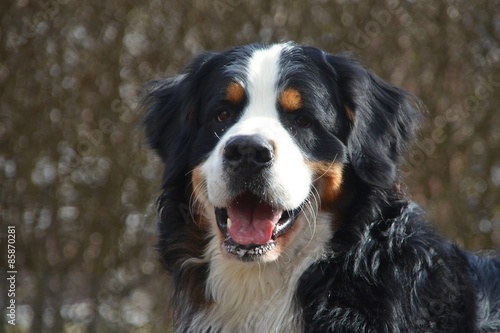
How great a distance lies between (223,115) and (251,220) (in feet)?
1.80

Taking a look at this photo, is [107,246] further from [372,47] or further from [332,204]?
[332,204]

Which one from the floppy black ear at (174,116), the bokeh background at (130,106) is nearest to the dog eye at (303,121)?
the floppy black ear at (174,116)

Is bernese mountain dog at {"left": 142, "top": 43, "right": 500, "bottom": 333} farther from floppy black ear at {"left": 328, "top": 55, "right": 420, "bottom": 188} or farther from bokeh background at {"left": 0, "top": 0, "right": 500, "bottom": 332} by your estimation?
bokeh background at {"left": 0, "top": 0, "right": 500, "bottom": 332}

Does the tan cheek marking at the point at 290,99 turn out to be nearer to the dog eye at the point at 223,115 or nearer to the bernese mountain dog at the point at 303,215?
the bernese mountain dog at the point at 303,215

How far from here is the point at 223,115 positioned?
4.11m

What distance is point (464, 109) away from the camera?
766cm

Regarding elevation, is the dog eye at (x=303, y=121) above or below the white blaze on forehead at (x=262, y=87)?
below

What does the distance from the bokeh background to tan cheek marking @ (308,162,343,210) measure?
3690 mm

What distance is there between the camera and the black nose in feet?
12.1

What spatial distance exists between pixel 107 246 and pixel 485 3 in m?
4.12

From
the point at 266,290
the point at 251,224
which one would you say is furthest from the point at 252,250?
the point at 266,290

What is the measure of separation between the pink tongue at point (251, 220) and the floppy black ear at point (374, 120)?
0.48 metres

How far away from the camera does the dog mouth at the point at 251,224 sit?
12.6ft

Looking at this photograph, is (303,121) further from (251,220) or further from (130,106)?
(130,106)
